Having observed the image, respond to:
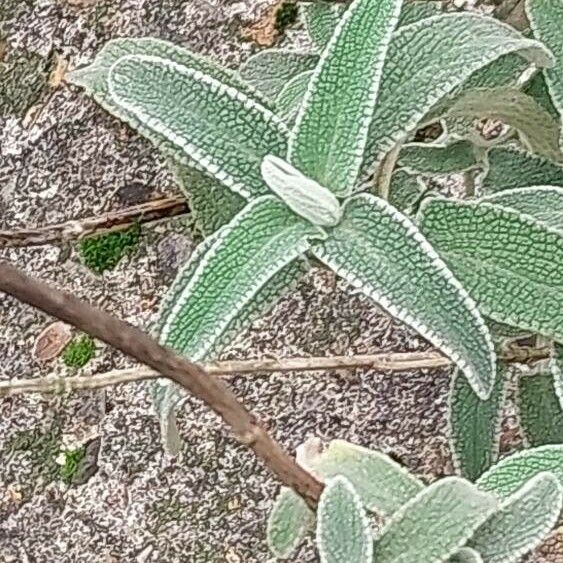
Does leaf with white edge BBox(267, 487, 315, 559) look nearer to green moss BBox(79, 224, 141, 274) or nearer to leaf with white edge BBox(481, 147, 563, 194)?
leaf with white edge BBox(481, 147, 563, 194)

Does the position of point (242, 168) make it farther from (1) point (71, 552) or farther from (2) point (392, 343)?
(1) point (71, 552)

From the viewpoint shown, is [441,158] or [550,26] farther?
[441,158]

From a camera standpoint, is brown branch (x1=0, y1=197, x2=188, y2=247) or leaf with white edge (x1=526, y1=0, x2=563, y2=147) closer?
leaf with white edge (x1=526, y1=0, x2=563, y2=147)

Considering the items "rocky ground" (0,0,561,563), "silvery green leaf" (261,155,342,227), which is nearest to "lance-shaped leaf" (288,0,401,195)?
"silvery green leaf" (261,155,342,227)

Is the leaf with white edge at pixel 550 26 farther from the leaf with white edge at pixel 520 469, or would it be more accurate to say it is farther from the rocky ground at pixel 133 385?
the rocky ground at pixel 133 385

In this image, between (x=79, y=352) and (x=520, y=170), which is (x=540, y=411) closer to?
(x=520, y=170)

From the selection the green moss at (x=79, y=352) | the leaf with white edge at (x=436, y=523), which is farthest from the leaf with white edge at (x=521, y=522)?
the green moss at (x=79, y=352)

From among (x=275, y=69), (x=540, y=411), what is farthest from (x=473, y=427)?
(x=275, y=69)
